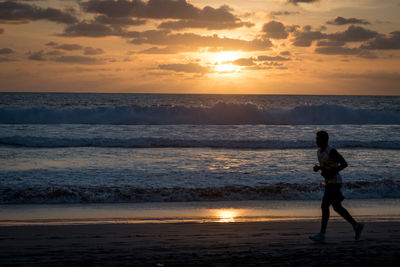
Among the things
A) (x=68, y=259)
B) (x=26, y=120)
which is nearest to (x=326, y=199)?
(x=68, y=259)

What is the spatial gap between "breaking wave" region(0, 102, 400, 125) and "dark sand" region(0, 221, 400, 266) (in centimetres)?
3046

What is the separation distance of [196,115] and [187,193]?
29418mm

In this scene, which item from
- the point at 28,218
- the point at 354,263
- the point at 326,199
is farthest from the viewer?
the point at 28,218

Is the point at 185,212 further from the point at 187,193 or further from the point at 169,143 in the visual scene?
the point at 169,143

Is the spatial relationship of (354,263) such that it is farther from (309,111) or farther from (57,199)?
(309,111)

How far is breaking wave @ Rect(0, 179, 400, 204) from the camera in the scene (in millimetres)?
8689

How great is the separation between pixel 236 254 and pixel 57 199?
522cm

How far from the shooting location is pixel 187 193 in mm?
9227

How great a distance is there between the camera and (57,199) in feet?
28.3

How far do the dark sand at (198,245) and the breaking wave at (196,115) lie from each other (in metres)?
30.5

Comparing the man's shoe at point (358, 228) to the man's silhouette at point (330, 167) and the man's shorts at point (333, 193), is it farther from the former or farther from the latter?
the man's shorts at point (333, 193)

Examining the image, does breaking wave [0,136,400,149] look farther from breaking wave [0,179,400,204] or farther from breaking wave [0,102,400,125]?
breaking wave [0,102,400,125]

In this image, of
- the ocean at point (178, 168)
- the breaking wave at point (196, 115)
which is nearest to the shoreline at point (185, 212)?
the ocean at point (178, 168)

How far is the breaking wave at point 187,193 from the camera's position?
28.5 feet
